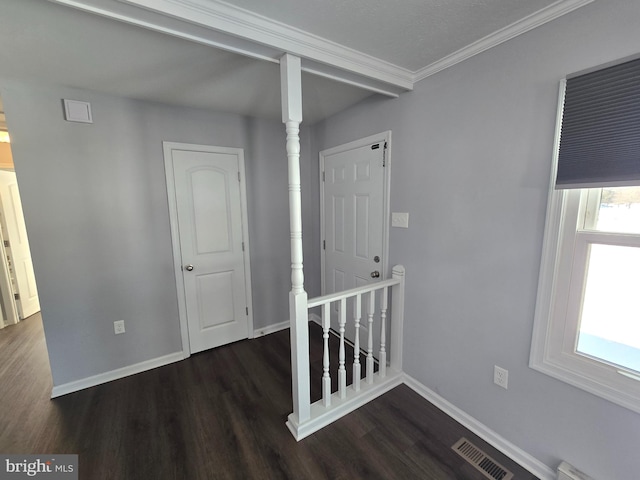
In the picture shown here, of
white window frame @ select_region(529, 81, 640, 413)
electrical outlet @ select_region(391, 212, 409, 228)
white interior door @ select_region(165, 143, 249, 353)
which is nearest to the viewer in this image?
white window frame @ select_region(529, 81, 640, 413)

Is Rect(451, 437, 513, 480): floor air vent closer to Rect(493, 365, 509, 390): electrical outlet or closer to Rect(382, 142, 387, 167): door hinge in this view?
Rect(493, 365, 509, 390): electrical outlet

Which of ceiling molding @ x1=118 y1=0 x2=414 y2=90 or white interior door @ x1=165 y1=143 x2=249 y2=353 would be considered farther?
white interior door @ x1=165 y1=143 x2=249 y2=353

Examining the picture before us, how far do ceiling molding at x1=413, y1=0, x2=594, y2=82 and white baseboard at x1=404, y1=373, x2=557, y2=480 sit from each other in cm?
224

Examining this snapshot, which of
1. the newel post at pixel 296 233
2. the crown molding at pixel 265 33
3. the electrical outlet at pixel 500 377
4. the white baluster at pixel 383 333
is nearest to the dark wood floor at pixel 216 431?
the white baluster at pixel 383 333

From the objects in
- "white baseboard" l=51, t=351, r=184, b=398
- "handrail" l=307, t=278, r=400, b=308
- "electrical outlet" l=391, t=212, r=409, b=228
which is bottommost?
"white baseboard" l=51, t=351, r=184, b=398

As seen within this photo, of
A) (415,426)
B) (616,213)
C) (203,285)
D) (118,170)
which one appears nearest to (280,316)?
(203,285)

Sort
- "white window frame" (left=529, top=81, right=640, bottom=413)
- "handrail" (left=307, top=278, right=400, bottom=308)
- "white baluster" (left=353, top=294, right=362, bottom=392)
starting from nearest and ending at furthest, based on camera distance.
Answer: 1. "white window frame" (left=529, top=81, right=640, bottom=413)
2. "handrail" (left=307, top=278, right=400, bottom=308)
3. "white baluster" (left=353, top=294, right=362, bottom=392)

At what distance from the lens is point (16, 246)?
11.2 feet

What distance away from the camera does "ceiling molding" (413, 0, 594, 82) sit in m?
1.20

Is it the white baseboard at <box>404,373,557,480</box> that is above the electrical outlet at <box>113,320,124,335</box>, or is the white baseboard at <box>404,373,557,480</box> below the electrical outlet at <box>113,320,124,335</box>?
below

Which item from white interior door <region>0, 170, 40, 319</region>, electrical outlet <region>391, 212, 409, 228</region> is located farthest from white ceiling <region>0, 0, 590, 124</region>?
white interior door <region>0, 170, 40, 319</region>

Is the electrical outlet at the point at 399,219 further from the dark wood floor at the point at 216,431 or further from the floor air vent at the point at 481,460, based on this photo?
the floor air vent at the point at 481,460

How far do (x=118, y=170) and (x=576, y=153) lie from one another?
2967 millimetres

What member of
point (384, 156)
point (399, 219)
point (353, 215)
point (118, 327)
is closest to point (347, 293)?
point (399, 219)
